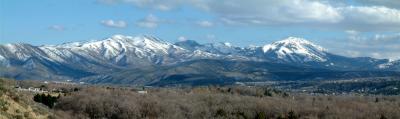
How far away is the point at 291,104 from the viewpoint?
600 feet

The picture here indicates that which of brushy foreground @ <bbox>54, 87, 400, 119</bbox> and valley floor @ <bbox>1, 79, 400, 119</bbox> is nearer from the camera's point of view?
valley floor @ <bbox>1, 79, 400, 119</bbox>

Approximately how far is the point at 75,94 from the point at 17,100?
113 metres

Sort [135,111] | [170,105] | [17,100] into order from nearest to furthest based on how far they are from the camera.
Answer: [17,100] → [135,111] → [170,105]

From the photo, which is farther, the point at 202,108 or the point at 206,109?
the point at 202,108

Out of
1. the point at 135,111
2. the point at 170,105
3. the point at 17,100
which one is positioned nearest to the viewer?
the point at 17,100

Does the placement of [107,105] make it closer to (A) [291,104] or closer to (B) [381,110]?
(A) [291,104]

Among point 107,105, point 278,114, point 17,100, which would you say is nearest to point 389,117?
point 278,114

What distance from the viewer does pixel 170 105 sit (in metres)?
170

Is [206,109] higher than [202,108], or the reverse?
[202,108]

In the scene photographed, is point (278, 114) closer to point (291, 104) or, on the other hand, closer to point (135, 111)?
point (291, 104)

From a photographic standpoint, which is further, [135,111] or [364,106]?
[364,106]

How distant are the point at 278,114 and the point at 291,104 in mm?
16308

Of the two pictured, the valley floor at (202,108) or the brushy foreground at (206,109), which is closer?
the valley floor at (202,108)

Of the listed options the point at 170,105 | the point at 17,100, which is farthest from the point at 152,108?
the point at 17,100
